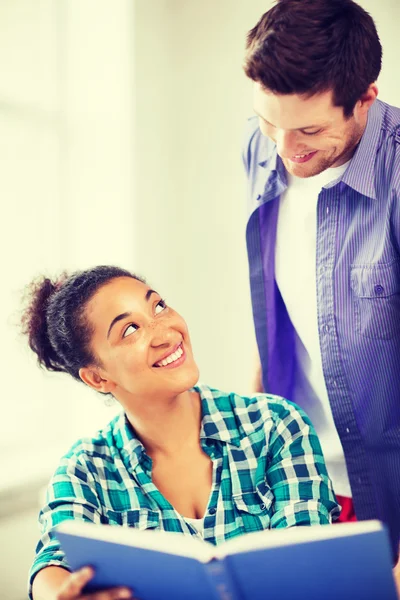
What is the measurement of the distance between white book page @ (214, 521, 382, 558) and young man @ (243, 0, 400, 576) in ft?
2.22

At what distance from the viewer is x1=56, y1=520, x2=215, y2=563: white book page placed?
3.04ft

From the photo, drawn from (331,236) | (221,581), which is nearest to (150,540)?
(221,581)

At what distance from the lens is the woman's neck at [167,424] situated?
5.05ft

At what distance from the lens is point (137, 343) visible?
152 centimetres

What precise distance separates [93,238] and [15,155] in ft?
1.44

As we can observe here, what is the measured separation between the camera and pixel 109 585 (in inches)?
43.1

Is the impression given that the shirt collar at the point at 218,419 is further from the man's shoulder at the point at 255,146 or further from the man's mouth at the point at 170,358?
the man's shoulder at the point at 255,146

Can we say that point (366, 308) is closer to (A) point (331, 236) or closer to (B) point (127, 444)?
(A) point (331, 236)

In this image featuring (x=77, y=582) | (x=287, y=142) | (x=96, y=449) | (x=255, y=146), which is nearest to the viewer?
(x=77, y=582)

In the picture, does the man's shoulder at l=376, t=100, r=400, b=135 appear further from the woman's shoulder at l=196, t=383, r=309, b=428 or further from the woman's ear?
the woman's ear

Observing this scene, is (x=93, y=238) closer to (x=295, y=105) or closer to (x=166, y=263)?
(x=166, y=263)

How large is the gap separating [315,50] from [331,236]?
464mm

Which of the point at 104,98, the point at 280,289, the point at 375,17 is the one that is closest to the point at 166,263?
the point at 104,98

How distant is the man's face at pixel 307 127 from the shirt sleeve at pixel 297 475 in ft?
1.82
